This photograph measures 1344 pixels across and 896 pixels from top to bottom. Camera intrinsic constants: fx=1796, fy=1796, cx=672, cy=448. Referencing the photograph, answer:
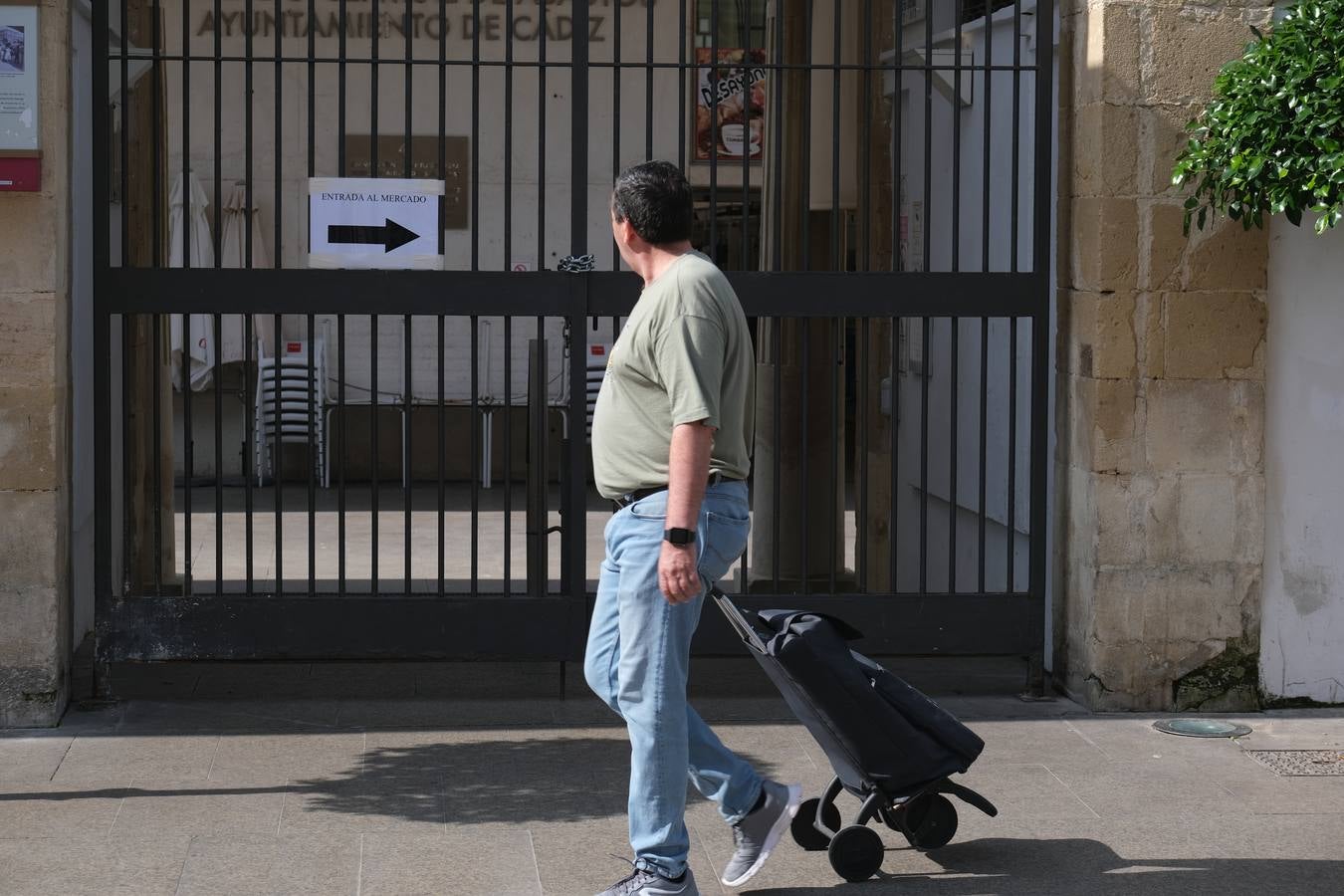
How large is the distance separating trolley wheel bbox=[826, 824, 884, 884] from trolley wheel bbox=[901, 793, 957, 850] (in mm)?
203

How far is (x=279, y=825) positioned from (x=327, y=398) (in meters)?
9.85

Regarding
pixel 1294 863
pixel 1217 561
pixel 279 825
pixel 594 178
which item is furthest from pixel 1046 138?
pixel 594 178

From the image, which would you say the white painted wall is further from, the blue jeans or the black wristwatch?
the black wristwatch

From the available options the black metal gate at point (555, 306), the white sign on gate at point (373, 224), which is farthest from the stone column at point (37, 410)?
the white sign on gate at point (373, 224)

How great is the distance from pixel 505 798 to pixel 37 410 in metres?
2.09

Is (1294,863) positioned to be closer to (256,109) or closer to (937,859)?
(937,859)

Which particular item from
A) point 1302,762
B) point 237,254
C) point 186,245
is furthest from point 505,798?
point 237,254

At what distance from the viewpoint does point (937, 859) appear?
4.82 metres

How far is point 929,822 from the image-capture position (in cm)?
481

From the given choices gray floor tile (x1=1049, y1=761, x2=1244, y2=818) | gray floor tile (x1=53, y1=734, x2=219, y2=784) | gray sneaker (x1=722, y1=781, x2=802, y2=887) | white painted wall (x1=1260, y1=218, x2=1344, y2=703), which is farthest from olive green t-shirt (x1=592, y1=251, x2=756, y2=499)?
white painted wall (x1=1260, y1=218, x2=1344, y2=703)

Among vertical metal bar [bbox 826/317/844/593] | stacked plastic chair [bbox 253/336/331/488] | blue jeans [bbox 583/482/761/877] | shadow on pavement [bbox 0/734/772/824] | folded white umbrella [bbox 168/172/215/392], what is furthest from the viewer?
stacked plastic chair [bbox 253/336/331/488]

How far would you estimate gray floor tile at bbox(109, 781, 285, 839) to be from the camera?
501cm

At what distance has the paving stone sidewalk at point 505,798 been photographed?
15.3ft

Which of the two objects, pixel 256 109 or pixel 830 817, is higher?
pixel 256 109
